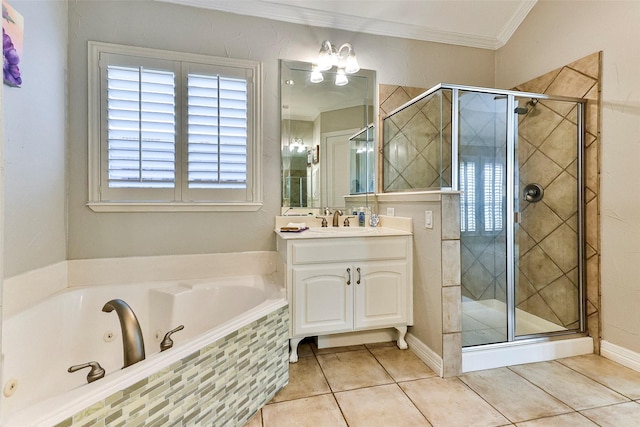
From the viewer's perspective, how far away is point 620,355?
2072 mm

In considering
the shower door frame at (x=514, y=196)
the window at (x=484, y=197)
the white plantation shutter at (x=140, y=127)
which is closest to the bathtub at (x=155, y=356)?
the white plantation shutter at (x=140, y=127)

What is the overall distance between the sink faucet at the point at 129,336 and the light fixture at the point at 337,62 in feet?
6.96

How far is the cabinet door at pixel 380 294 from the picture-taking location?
2.18 m

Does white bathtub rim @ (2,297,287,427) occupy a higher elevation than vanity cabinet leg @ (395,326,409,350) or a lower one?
higher

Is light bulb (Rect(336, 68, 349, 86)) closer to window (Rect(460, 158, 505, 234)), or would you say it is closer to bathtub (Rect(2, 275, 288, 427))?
window (Rect(460, 158, 505, 234))

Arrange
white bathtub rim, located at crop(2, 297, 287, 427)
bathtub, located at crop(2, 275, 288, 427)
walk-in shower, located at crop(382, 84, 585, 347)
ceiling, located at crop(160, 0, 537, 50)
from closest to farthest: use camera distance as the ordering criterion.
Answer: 1. white bathtub rim, located at crop(2, 297, 287, 427)
2. bathtub, located at crop(2, 275, 288, 427)
3. walk-in shower, located at crop(382, 84, 585, 347)
4. ceiling, located at crop(160, 0, 537, 50)

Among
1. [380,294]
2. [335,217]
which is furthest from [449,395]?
[335,217]

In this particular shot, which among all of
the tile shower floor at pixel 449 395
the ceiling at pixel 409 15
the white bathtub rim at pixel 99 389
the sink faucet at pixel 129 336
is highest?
the ceiling at pixel 409 15

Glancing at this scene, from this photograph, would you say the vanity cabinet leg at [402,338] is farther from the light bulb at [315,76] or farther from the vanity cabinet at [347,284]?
the light bulb at [315,76]

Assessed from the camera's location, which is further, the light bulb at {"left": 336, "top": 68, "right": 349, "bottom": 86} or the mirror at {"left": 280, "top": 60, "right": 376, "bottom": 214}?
the light bulb at {"left": 336, "top": 68, "right": 349, "bottom": 86}

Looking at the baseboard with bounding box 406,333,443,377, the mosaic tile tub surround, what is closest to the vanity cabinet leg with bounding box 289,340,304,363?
the mosaic tile tub surround

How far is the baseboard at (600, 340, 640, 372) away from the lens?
6.54ft

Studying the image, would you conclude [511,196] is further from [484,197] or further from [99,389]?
[99,389]

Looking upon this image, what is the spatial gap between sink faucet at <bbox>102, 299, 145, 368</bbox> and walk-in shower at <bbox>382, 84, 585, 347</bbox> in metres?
1.90
